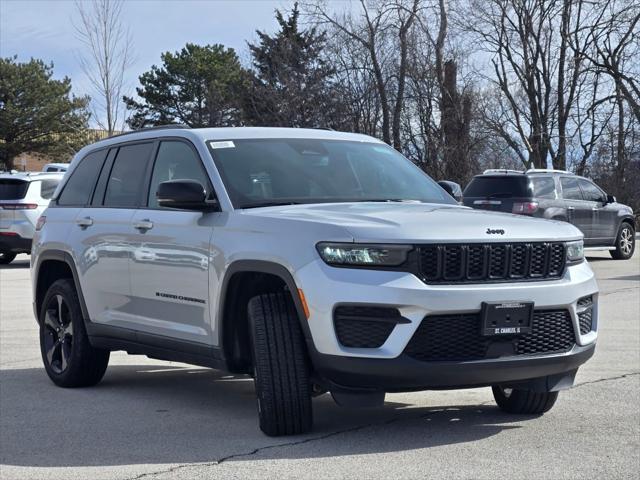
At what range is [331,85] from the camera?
150 feet

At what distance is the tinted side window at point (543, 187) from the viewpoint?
20.5 meters

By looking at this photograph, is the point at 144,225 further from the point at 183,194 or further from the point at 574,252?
the point at 574,252

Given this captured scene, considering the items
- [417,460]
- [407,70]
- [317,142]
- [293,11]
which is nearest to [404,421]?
[417,460]

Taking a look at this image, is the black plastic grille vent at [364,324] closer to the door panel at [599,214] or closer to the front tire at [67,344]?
the front tire at [67,344]

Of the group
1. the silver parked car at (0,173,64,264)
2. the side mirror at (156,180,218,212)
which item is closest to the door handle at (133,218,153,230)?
the side mirror at (156,180,218,212)

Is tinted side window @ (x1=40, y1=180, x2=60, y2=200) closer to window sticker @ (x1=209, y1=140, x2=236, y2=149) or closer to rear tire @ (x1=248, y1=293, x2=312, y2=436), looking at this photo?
window sticker @ (x1=209, y1=140, x2=236, y2=149)

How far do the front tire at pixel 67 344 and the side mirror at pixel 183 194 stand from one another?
6.04ft

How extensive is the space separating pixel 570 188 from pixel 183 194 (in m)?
16.0

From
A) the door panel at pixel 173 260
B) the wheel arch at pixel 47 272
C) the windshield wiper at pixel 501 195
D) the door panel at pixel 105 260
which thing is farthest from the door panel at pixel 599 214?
the door panel at pixel 173 260

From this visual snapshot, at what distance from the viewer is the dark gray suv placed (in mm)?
20297

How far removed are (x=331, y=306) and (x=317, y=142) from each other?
6.57 ft

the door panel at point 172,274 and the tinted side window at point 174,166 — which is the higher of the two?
the tinted side window at point 174,166

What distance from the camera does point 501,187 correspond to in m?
20.5

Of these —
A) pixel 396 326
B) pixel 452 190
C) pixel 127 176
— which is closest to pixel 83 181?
pixel 127 176
